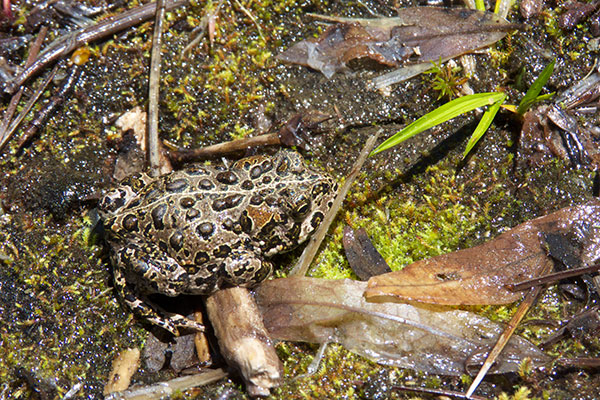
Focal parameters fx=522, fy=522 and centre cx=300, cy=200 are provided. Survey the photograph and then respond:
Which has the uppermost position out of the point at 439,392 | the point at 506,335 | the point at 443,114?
the point at 443,114

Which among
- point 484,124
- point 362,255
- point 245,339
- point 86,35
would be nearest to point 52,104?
point 86,35

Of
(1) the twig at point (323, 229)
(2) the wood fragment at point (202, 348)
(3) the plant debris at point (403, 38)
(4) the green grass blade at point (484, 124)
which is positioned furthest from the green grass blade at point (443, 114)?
(2) the wood fragment at point (202, 348)

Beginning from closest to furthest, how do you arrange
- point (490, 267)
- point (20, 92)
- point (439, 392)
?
point (439, 392), point (490, 267), point (20, 92)

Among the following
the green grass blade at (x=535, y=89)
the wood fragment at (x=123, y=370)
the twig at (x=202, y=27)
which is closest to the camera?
the wood fragment at (x=123, y=370)

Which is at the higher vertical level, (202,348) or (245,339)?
(245,339)

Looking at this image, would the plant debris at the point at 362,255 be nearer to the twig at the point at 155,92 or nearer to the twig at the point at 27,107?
the twig at the point at 155,92

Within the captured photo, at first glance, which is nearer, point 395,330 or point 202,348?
point 395,330

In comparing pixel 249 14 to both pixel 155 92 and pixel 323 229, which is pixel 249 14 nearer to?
pixel 155 92
